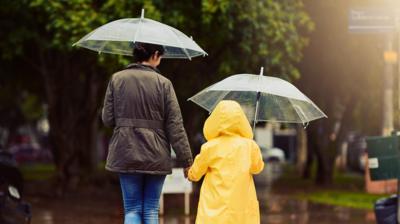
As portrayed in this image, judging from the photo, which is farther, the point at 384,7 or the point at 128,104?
the point at 384,7

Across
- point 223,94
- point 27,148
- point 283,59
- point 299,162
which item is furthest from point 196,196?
point 27,148

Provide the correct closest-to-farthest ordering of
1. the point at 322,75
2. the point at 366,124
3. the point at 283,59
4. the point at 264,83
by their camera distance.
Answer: the point at 264,83 → the point at 283,59 → the point at 322,75 → the point at 366,124

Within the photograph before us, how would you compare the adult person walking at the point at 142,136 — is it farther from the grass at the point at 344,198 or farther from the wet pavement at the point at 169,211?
the grass at the point at 344,198

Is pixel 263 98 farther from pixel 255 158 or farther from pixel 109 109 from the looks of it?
pixel 109 109

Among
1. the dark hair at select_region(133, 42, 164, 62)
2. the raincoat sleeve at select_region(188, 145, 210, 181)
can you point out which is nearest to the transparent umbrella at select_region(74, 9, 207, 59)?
the dark hair at select_region(133, 42, 164, 62)

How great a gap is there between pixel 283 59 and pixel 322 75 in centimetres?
634

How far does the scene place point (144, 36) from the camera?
7457 millimetres

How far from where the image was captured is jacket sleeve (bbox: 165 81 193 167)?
268 inches

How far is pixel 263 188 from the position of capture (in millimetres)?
23172

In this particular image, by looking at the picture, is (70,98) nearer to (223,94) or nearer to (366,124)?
(223,94)

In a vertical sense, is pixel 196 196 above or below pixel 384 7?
below

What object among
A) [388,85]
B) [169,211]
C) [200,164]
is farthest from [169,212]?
[200,164]

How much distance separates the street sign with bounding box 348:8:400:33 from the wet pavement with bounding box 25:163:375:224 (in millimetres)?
3310

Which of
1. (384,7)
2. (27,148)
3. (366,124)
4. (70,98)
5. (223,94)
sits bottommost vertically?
(27,148)
